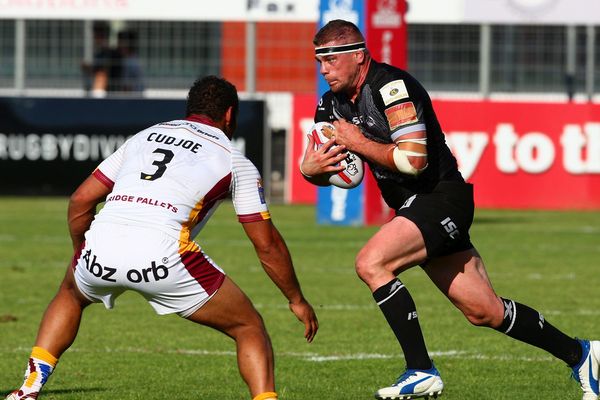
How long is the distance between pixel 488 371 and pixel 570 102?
14010 millimetres

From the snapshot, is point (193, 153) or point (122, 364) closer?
point (193, 153)

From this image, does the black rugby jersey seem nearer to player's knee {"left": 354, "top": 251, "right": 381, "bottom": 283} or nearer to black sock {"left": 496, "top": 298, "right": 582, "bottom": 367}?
player's knee {"left": 354, "top": 251, "right": 381, "bottom": 283}

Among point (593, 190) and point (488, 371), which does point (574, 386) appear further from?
point (593, 190)

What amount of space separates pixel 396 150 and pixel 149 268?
5.16 ft

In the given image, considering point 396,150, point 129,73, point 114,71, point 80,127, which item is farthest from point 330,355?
point 114,71

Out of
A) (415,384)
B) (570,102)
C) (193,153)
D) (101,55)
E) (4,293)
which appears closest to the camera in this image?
(193,153)

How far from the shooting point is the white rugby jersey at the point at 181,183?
20.8 feet

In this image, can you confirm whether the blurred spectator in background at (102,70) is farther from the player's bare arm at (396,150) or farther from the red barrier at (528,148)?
the player's bare arm at (396,150)

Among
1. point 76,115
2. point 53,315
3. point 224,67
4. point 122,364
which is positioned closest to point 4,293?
point 122,364

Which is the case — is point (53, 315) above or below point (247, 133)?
above

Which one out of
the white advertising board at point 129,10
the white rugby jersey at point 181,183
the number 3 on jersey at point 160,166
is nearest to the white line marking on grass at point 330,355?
the white rugby jersey at point 181,183

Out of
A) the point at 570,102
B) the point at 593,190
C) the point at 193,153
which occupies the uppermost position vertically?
the point at 193,153

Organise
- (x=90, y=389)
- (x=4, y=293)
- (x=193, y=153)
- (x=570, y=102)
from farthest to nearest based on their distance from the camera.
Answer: (x=570, y=102) → (x=4, y=293) → (x=90, y=389) → (x=193, y=153)

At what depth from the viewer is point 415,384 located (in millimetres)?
6930
